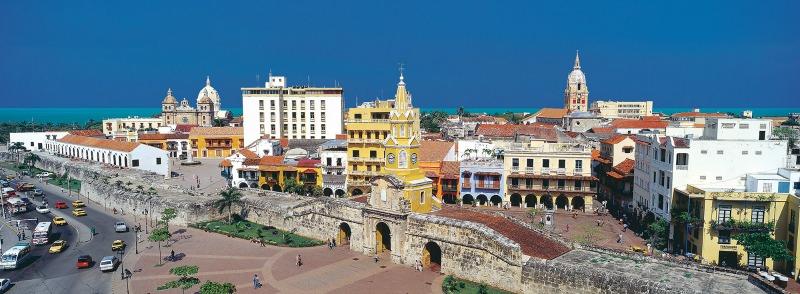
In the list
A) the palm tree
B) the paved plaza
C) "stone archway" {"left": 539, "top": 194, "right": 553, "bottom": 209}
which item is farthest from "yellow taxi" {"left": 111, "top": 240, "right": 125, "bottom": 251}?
"stone archway" {"left": 539, "top": 194, "right": 553, "bottom": 209}

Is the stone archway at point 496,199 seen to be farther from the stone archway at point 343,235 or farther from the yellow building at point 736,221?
the yellow building at point 736,221

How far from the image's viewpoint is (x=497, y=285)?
3406 cm

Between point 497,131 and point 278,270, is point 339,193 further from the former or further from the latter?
point 497,131

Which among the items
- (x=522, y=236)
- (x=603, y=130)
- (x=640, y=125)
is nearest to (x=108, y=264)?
(x=522, y=236)

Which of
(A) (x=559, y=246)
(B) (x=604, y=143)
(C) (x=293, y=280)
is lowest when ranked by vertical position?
(C) (x=293, y=280)

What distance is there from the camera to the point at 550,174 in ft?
190

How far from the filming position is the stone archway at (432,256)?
128ft

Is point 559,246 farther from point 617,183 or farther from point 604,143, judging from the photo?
point 604,143

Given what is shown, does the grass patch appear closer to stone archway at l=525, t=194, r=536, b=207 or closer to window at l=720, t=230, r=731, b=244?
stone archway at l=525, t=194, r=536, b=207

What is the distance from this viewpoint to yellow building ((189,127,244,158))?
331 feet

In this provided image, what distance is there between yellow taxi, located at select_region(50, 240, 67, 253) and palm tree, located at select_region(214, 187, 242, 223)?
45.1ft

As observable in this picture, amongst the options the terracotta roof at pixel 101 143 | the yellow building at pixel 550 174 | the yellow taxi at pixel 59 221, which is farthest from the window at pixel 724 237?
the terracotta roof at pixel 101 143

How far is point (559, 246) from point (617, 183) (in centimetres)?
2515

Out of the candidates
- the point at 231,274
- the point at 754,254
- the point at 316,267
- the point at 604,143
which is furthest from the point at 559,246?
the point at 604,143
